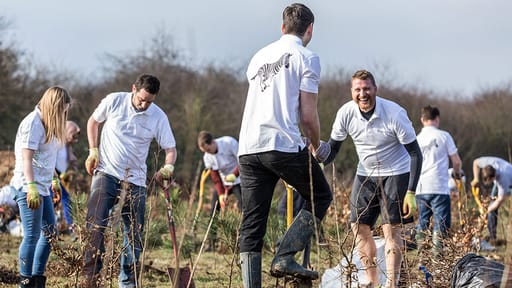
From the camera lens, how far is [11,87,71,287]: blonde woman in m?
6.14

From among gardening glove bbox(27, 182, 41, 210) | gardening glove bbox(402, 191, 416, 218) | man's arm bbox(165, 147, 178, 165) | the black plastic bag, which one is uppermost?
man's arm bbox(165, 147, 178, 165)

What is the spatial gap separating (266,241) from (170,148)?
2.04 meters

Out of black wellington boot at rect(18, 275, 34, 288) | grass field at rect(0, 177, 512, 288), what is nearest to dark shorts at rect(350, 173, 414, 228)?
grass field at rect(0, 177, 512, 288)

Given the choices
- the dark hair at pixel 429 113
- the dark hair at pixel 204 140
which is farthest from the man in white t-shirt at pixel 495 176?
the dark hair at pixel 204 140

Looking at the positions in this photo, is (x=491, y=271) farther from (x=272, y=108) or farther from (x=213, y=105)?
(x=213, y=105)

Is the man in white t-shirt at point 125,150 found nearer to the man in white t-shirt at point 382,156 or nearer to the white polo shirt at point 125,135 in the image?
the white polo shirt at point 125,135

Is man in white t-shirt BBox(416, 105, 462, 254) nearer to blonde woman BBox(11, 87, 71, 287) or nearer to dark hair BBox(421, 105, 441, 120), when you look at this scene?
dark hair BBox(421, 105, 441, 120)

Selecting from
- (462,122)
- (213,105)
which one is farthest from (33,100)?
(462,122)

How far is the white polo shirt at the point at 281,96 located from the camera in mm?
4992

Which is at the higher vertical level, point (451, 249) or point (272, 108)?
point (272, 108)

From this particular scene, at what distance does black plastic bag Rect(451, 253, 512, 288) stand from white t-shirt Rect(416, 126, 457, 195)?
15.5 ft

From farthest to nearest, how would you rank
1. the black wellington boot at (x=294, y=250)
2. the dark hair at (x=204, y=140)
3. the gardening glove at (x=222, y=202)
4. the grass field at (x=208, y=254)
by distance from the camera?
the dark hair at (x=204, y=140)
the gardening glove at (x=222, y=202)
the grass field at (x=208, y=254)
the black wellington boot at (x=294, y=250)

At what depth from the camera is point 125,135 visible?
6.87 meters

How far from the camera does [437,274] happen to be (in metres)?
5.81
